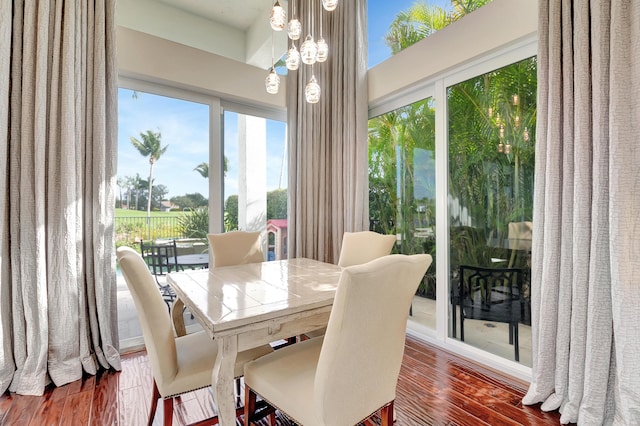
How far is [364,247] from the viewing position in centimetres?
247

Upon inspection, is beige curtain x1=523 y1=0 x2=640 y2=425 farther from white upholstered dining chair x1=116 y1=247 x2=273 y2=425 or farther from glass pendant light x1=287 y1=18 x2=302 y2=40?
white upholstered dining chair x1=116 y1=247 x2=273 y2=425

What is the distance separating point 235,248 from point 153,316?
1293 mm

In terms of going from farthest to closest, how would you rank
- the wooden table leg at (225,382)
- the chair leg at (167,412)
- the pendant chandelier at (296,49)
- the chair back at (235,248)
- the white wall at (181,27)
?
the white wall at (181,27) < the chair back at (235,248) < the pendant chandelier at (296,49) < the chair leg at (167,412) < the wooden table leg at (225,382)

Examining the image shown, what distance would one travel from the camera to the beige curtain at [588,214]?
1.47 m

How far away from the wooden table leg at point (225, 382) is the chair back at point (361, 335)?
37 cm

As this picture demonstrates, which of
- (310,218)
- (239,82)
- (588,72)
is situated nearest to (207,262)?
(310,218)

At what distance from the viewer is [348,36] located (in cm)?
317

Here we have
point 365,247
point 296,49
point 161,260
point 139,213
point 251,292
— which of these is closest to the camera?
point 251,292

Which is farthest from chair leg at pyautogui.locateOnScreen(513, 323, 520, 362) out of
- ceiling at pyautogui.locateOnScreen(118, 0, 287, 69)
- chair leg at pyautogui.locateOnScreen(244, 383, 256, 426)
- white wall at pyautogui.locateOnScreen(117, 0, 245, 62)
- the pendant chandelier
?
white wall at pyautogui.locateOnScreen(117, 0, 245, 62)

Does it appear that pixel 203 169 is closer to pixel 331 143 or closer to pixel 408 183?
pixel 331 143

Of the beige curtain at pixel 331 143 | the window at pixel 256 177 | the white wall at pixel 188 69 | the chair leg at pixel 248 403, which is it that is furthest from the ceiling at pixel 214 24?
the chair leg at pixel 248 403

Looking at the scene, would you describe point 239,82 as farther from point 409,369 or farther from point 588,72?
point 409,369

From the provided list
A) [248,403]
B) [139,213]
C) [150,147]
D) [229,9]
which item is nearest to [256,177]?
[150,147]

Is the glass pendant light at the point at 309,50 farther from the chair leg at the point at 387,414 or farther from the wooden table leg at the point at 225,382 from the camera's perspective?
the chair leg at the point at 387,414
